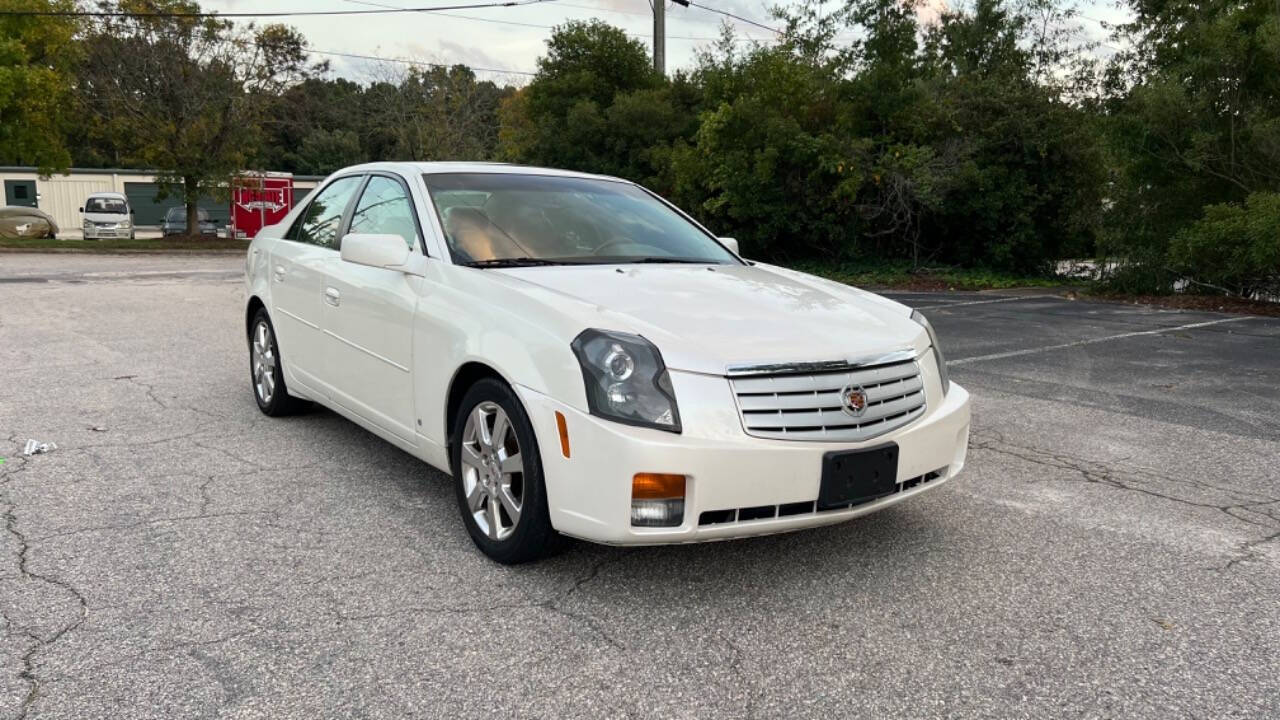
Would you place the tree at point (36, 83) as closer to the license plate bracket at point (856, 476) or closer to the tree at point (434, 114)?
the tree at point (434, 114)

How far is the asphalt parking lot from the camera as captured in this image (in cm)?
273

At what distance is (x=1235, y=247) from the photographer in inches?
545

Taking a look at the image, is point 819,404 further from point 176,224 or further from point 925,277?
point 176,224

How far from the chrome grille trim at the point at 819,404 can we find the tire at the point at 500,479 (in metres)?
0.76

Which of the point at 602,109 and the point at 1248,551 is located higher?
the point at 602,109

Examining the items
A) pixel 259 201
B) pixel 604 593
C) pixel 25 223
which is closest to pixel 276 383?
pixel 604 593

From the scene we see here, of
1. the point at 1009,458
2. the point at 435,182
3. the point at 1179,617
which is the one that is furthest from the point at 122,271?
the point at 1179,617

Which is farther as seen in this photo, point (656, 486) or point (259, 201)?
point (259, 201)

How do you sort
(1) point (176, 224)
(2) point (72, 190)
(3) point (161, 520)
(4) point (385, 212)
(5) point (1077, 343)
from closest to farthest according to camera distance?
1. (3) point (161, 520)
2. (4) point (385, 212)
3. (5) point (1077, 343)
4. (1) point (176, 224)
5. (2) point (72, 190)

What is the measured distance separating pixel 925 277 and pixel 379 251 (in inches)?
658

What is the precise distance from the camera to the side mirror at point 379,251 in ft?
13.4

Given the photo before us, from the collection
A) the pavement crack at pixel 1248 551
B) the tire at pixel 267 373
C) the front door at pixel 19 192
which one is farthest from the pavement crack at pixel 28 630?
the front door at pixel 19 192

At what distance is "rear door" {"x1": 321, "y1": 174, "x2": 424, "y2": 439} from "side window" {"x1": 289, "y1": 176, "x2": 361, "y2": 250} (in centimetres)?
20

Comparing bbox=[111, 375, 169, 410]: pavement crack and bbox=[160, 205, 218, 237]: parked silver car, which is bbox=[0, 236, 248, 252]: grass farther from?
bbox=[111, 375, 169, 410]: pavement crack
